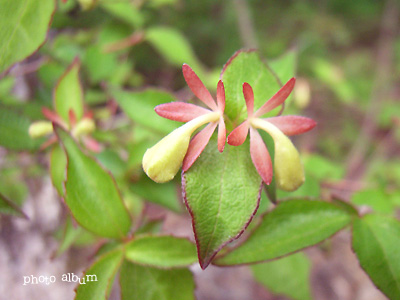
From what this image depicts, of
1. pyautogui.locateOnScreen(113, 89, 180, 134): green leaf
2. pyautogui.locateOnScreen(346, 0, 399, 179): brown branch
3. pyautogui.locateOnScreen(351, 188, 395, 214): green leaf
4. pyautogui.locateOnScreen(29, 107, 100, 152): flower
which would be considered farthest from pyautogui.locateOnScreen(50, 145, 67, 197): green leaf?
pyautogui.locateOnScreen(346, 0, 399, 179): brown branch

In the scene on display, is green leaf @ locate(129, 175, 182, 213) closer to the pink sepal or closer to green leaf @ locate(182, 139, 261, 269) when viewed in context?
the pink sepal

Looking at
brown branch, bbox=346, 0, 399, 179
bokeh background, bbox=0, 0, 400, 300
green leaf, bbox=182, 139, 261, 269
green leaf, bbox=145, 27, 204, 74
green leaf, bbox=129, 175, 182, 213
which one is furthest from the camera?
brown branch, bbox=346, 0, 399, 179

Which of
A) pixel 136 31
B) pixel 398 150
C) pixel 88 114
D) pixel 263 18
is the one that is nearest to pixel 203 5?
pixel 263 18

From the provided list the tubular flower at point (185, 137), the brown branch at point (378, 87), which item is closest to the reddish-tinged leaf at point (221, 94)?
the tubular flower at point (185, 137)

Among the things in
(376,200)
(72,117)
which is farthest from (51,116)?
(376,200)

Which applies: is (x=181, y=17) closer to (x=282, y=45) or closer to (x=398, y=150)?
(x=282, y=45)

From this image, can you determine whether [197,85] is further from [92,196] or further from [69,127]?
[69,127]
